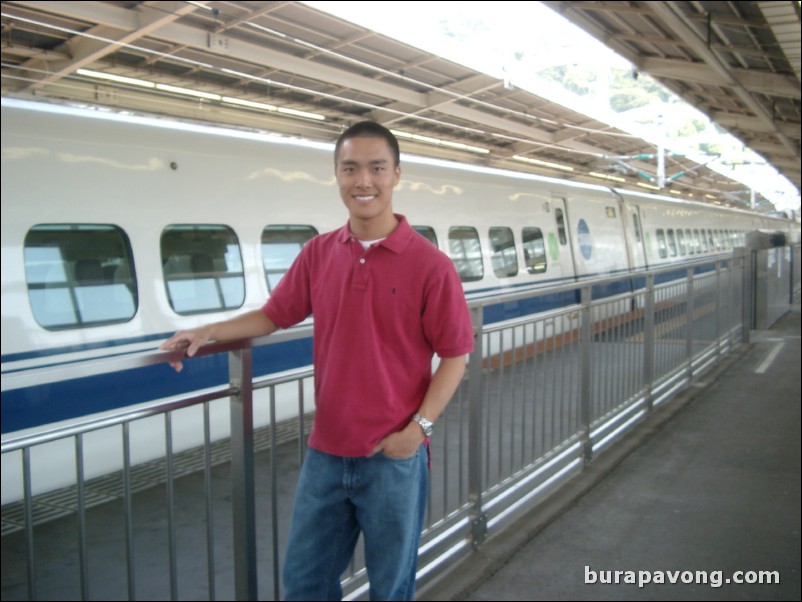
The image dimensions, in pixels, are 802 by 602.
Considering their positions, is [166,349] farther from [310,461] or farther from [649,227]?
[649,227]

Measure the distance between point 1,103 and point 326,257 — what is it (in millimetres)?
3286

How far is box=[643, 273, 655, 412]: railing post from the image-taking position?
20.1 feet

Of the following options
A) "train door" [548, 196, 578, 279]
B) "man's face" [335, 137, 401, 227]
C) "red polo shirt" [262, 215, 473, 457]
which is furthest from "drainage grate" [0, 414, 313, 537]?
"train door" [548, 196, 578, 279]

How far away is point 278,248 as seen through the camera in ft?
20.0

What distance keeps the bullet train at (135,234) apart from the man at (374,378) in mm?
2826

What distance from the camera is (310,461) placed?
212 centimetres

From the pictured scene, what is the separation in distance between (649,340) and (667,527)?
2491 millimetres

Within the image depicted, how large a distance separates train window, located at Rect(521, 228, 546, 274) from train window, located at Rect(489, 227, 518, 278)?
1.19 feet

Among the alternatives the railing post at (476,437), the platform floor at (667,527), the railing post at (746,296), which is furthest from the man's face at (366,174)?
the railing post at (746,296)

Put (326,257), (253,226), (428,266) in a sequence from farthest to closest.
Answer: (253,226) → (326,257) → (428,266)

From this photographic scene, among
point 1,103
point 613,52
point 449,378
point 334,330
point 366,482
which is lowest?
point 366,482

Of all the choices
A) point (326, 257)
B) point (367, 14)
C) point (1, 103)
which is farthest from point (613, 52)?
point (326, 257)

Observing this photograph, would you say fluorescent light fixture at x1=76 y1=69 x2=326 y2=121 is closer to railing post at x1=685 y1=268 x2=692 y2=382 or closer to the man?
railing post at x1=685 y1=268 x2=692 y2=382

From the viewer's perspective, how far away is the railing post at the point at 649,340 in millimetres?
6141
